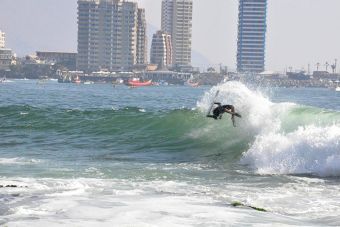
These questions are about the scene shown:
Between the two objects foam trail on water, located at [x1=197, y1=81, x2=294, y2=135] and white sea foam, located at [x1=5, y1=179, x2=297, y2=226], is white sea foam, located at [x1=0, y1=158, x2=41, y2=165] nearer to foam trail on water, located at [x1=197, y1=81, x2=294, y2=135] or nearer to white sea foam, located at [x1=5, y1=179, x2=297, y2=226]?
white sea foam, located at [x1=5, y1=179, x2=297, y2=226]

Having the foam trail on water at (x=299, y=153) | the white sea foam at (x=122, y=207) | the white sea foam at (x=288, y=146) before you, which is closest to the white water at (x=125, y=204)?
the white sea foam at (x=122, y=207)

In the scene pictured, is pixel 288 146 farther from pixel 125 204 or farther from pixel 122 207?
pixel 122 207

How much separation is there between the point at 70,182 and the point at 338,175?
307 inches

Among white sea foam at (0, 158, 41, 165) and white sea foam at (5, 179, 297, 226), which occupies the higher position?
white sea foam at (5, 179, 297, 226)

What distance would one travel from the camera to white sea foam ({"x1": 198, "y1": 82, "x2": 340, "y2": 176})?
21.7 metres

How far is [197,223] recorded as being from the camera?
535 inches

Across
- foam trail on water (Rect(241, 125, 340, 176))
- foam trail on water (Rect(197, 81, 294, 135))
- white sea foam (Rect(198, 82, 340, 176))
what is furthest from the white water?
foam trail on water (Rect(197, 81, 294, 135))

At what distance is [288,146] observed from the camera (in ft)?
78.7

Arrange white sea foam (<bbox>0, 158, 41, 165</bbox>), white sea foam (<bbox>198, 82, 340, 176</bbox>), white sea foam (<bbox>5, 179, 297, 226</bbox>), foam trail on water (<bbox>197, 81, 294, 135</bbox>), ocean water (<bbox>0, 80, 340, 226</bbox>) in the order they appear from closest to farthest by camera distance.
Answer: white sea foam (<bbox>5, 179, 297, 226</bbox>) → ocean water (<bbox>0, 80, 340, 226</bbox>) → white sea foam (<bbox>198, 82, 340, 176</bbox>) → white sea foam (<bbox>0, 158, 41, 165</bbox>) → foam trail on water (<bbox>197, 81, 294, 135</bbox>)

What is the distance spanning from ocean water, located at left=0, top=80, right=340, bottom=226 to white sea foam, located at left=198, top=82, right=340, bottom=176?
4 centimetres

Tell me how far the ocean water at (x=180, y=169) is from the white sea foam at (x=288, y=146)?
4cm

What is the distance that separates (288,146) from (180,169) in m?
4.12

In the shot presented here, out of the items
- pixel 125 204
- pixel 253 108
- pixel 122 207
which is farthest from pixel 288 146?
pixel 122 207

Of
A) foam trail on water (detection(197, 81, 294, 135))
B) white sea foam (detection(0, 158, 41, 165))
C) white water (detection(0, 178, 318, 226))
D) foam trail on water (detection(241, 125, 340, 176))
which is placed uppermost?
foam trail on water (detection(197, 81, 294, 135))
